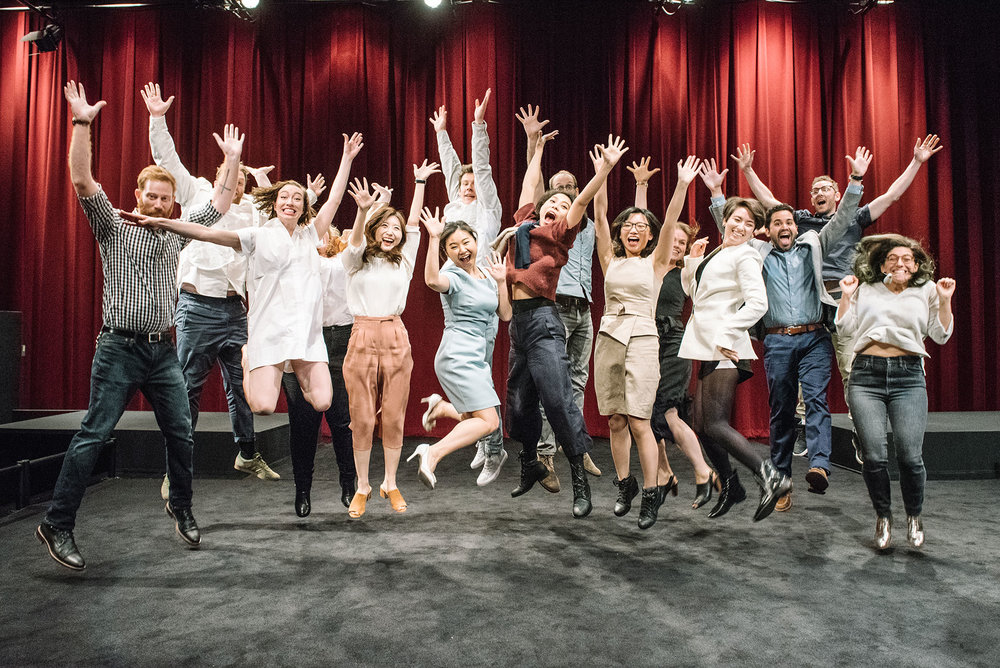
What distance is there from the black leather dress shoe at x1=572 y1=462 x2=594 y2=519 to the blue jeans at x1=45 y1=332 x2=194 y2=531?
1.93 metres

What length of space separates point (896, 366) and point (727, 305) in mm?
794

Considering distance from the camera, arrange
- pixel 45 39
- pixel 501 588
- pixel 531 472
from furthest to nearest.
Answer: pixel 45 39 → pixel 531 472 → pixel 501 588

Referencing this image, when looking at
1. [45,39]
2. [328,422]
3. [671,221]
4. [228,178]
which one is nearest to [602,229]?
[671,221]

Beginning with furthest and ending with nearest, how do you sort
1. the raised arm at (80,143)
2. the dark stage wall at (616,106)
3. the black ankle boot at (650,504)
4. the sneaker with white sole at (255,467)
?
the dark stage wall at (616,106), the sneaker with white sole at (255,467), the black ankle boot at (650,504), the raised arm at (80,143)

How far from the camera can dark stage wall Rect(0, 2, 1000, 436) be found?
685 cm

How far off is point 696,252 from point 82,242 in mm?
6286

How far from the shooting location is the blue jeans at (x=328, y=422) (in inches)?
140

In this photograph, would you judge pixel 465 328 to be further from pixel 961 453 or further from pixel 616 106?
pixel 616 106

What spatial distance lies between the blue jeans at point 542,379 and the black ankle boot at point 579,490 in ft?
0.29

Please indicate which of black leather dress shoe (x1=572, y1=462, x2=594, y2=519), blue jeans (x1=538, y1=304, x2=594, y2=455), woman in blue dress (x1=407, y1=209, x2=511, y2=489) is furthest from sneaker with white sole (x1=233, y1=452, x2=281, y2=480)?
black leather dress shoe (x1=572, y1=462, x2=594, y2=519)

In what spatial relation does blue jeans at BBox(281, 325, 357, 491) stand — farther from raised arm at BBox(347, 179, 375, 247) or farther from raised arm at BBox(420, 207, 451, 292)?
raised arm at BBox(420, 207, 451, 292)

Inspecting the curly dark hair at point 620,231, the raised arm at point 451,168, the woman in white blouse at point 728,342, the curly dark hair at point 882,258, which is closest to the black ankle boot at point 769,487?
the woman in white blouse at point 728,342

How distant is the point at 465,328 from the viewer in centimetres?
357

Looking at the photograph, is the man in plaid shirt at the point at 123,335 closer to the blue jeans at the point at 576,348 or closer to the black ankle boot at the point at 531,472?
the black ankle boot at the point at 531,472
